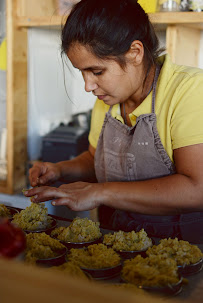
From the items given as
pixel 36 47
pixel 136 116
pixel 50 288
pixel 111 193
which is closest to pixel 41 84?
pixel 36 47

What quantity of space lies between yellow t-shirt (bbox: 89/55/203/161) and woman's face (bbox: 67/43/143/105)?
0.11 meters

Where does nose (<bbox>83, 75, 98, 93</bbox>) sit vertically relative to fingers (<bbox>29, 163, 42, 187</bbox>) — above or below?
above

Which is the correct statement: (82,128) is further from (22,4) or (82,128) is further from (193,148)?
(193,148)

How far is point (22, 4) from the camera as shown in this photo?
10.8 feet

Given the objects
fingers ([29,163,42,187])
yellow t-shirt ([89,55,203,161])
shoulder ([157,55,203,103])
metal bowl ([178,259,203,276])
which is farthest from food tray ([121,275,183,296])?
fingers ([29,163,42,187])

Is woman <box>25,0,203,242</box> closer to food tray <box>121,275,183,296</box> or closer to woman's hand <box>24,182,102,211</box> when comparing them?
woman's hand <box>24,182,102,211</box>

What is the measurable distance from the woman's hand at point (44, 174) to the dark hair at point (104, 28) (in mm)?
633

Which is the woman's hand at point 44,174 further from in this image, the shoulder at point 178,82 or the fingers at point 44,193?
the shoulder at point 178,82

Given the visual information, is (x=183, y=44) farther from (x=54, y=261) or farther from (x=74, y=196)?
(x=54, y=261)

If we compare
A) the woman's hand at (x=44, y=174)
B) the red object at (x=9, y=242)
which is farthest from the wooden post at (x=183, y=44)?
the red object at (x=9, y=242)

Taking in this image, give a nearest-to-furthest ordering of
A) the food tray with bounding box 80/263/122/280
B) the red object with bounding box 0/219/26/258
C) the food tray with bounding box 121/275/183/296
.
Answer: the red object with bounding box 0/219/26/258 < the food tray with bounding box 121/275/183/296 < the food tray with bounding box 80/263/122/280

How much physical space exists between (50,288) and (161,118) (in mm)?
1197

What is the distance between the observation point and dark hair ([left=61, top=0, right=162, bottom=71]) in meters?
1.50

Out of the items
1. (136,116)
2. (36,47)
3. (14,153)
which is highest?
(36,47)
